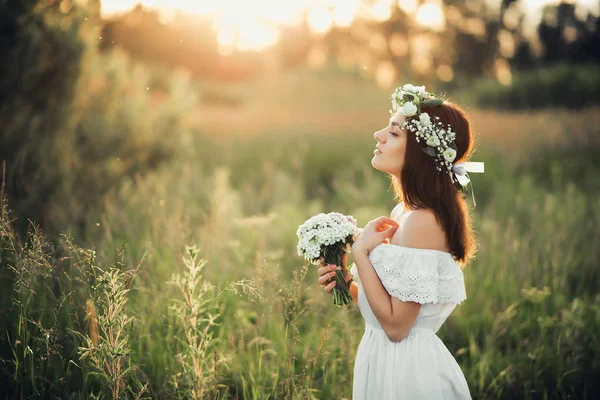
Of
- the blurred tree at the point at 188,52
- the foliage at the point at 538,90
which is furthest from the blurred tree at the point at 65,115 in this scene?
the blurred tree at the point at 188,52

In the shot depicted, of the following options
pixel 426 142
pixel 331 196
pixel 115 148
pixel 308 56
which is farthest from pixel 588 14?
pixel 426 142

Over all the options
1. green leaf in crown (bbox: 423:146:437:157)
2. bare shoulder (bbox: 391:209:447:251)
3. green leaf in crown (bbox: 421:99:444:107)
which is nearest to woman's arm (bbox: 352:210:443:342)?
bare shoulder (bbox: 391:209:447:251)

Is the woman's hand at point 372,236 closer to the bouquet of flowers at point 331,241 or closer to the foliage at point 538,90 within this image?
the bouquet of flowers at point 331,241

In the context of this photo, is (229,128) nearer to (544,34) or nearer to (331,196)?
(331,196)

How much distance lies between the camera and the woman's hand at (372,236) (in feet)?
7.19

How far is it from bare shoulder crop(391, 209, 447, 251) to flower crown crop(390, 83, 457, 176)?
237 mm

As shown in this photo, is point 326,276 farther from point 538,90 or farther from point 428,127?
point 538,90

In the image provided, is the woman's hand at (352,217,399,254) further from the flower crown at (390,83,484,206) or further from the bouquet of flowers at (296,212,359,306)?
the flower crown at (390,83,484,206)

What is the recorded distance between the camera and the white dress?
2.13 metres

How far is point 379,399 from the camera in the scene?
7.40ft

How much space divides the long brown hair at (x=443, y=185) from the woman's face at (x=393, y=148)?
32mm

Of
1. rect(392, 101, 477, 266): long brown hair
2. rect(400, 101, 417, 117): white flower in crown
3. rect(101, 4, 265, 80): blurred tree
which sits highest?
rect(101, 4, 265, 80): blurred tree

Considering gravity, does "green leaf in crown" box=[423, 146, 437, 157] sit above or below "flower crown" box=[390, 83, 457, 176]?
below

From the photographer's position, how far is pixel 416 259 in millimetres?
2135
